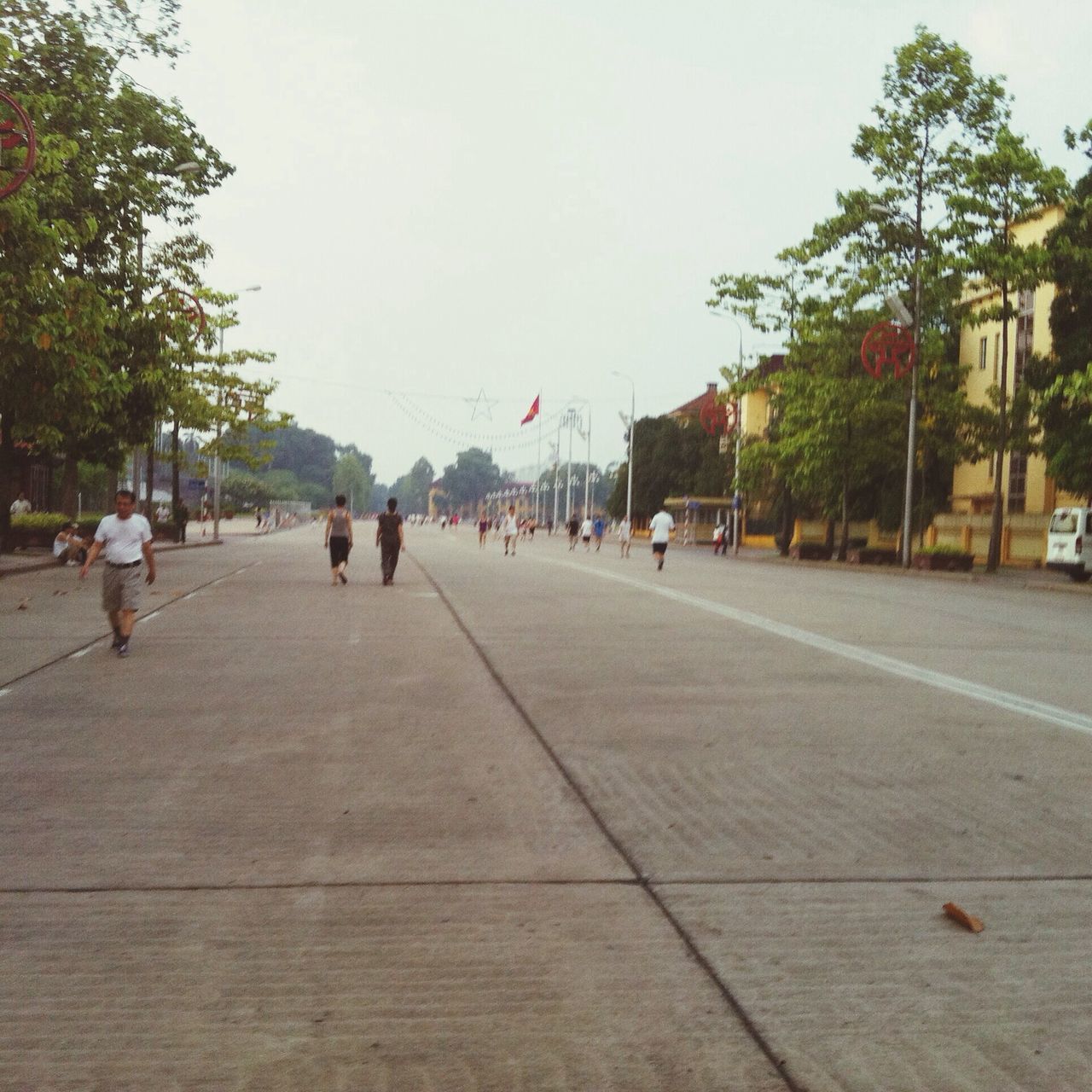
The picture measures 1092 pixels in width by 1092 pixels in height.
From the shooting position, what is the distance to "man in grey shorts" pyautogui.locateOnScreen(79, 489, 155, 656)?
12781 mm

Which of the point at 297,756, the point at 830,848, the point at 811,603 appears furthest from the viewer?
the point at 811,603

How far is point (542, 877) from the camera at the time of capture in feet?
16.7

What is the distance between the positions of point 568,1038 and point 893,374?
132 feet

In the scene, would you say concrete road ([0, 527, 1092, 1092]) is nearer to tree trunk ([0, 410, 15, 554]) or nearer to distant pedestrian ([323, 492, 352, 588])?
distant pedestrian ([323, 492, 352, 588])

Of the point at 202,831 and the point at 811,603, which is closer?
the point at 202,831

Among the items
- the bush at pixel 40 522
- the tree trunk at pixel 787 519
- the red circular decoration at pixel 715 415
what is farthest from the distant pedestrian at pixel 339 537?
the tree trunk at pixel 787 519

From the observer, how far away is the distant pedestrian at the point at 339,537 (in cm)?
2484

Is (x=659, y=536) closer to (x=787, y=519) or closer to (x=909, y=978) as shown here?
(x=787, y=519)

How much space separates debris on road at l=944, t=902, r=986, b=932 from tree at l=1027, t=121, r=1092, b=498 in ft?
111

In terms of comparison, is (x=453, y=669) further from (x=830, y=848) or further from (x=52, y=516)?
(x=52, y=516)

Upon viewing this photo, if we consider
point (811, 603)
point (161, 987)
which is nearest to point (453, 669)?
point (161, 987)

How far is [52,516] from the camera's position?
35.2 meters

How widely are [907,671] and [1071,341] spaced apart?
30.1 m

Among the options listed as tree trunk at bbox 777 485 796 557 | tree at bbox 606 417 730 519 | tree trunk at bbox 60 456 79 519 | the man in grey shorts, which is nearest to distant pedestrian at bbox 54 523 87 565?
tree trunk at bbox 60 456 79 519
